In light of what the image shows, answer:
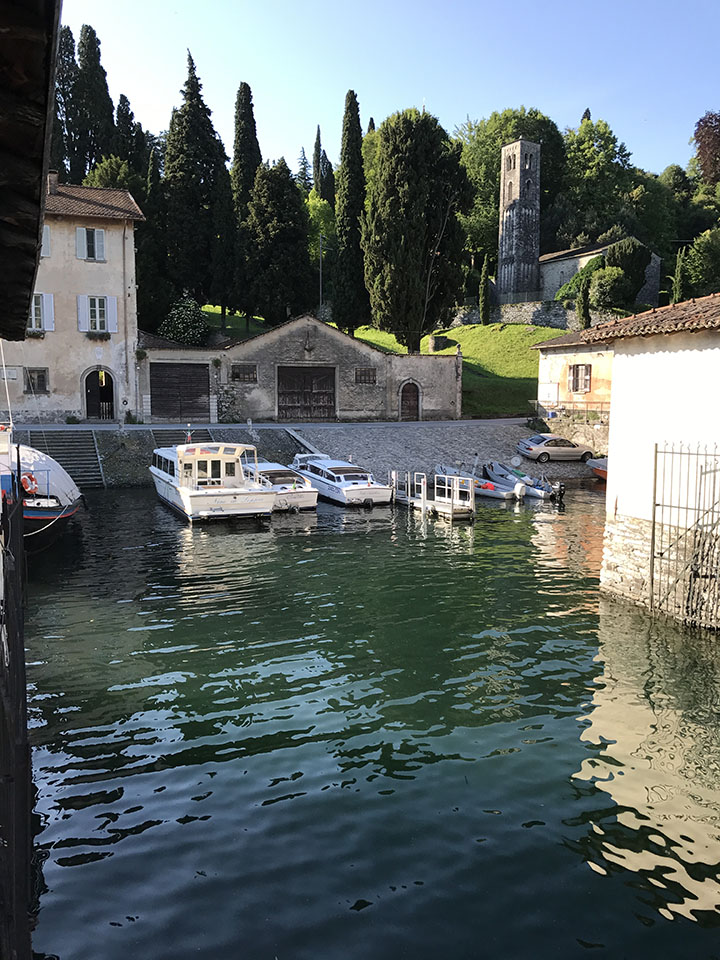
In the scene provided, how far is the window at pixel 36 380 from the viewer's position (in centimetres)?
3769

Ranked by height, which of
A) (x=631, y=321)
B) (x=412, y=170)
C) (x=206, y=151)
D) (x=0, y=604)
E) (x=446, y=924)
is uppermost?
(x=206, y=151)

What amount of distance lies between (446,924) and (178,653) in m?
7.83

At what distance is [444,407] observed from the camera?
1829 inches

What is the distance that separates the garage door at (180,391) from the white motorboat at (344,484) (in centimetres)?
1005

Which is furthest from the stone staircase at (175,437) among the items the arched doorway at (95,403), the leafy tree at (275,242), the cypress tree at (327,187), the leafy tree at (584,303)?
the cypress tree at (327,187)

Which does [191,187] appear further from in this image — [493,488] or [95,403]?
[493,488]

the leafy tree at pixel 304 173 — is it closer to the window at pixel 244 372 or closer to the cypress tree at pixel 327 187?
the cypress tree at pixel 327 187

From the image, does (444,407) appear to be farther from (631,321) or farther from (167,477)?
(631,321)

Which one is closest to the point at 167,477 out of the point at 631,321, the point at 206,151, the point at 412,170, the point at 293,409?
the point at 293,409

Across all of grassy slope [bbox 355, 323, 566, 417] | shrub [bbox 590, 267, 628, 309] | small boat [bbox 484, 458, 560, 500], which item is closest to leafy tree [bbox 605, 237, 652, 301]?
shrub [bbox 590, 267, 628, 309]

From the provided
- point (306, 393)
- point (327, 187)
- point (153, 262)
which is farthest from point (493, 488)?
point (327, 187)

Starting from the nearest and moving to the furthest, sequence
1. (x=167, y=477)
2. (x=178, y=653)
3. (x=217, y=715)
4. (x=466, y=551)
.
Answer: (x=217, y=715) → (x=178, y=653) → (x=466, y=551) → (x=167, y=477)

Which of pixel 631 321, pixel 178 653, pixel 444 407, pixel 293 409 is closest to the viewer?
pixel 178 653

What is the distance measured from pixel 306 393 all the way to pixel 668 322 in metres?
31.1
